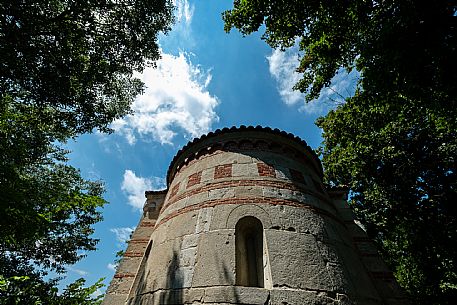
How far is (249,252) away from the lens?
4.27 meters

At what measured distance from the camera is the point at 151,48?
371 inches

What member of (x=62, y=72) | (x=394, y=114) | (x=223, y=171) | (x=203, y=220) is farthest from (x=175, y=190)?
(x=394, y=114)

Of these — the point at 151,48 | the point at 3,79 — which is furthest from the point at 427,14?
the point at 3,79

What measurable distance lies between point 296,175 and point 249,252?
223cm

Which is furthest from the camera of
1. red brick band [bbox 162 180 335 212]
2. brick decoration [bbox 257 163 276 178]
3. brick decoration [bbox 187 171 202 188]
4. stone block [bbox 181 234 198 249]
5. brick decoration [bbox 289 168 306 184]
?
brick decoration [bbox 187 171 202 188]

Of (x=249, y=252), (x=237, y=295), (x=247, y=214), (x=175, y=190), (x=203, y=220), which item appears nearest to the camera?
(x=237, y=295)

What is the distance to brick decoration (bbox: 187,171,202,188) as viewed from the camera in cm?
564

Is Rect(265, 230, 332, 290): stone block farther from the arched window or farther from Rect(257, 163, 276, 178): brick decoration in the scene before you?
Rect(257, 163, 276, 178): brick decoration

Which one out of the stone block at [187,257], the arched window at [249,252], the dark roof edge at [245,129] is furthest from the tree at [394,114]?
the stone block at [187,257]

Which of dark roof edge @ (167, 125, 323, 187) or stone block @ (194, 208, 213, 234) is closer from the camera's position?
stone block @ (194, 208, 213, 234)

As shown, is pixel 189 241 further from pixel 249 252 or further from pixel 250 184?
pixel 250 184

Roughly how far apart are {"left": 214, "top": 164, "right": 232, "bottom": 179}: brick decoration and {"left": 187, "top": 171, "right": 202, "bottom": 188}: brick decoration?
44cm

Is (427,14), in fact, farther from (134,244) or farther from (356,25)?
(134,244)

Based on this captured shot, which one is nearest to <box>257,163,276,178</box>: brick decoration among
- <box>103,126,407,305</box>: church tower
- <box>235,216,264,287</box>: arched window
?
<box>103,126,407,305</box>: church tower
